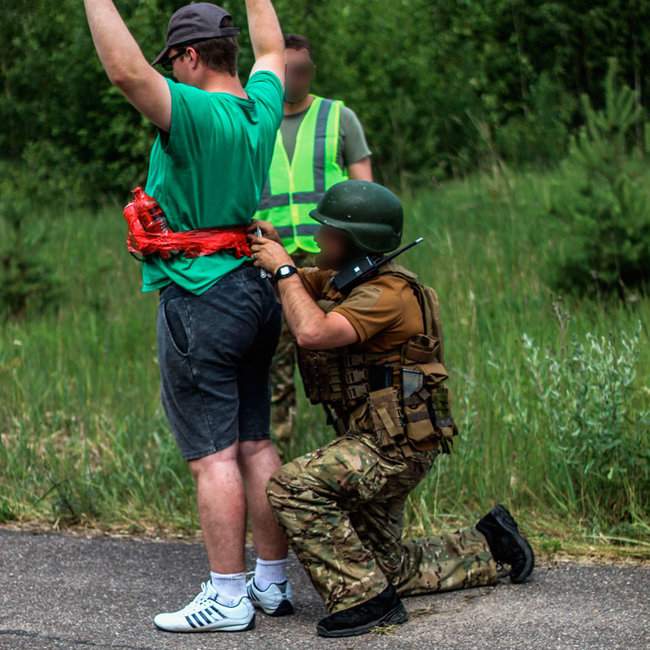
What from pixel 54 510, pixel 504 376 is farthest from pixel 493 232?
pixel 54 510

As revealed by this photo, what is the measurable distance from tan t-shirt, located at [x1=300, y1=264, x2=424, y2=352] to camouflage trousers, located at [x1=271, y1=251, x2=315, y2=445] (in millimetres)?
1840

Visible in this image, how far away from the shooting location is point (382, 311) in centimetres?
437

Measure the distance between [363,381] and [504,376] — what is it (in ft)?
6.67

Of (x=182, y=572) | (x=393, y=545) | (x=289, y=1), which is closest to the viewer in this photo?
(x=393, y=545)

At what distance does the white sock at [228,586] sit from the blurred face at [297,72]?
95.7 inches

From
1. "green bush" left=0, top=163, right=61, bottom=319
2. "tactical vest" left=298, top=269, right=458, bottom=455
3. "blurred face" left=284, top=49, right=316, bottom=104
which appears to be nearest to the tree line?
A: "green bush" left=0, top=163, right=61, bottom=319

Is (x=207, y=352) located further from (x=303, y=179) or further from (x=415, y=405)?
(x=303, y=179)

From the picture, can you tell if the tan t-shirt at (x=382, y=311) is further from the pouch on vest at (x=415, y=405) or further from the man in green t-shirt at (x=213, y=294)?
the man in green t-shirt at (x=213, y=294)

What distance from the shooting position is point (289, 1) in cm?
1273

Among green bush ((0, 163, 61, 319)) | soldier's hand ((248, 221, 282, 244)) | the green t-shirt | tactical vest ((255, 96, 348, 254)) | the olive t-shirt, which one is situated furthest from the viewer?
green bush ((0, 163, 61, 319))

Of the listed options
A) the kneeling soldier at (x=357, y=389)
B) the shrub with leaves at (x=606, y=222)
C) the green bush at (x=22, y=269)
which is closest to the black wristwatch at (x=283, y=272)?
the kneeling soldier at (x=357, y=389)

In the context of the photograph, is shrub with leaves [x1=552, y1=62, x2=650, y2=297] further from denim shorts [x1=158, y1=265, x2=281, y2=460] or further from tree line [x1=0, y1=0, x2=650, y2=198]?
denim shorts [x1=158, y1=265, x2=281, y2=460]

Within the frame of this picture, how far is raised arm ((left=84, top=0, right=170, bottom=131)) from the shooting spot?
4027mm

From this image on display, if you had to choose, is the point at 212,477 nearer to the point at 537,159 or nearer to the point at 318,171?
the point at 318,171
